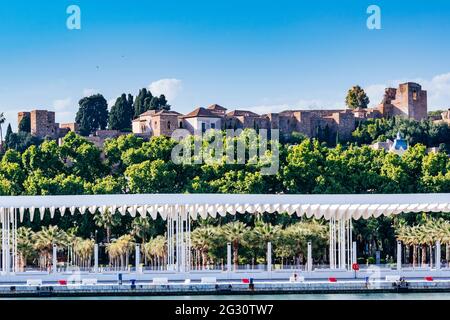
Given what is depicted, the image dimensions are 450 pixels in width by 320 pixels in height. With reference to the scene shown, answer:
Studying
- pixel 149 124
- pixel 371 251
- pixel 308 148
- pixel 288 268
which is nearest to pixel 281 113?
pixel 149 124

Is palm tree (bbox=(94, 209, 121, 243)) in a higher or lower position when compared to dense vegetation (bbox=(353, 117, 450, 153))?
lower

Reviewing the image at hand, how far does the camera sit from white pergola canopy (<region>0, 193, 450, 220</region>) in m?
29.7

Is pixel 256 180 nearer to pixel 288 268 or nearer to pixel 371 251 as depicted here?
pixel 371 251

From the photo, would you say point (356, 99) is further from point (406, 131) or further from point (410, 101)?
point (406, 131)

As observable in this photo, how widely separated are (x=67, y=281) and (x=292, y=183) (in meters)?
19.7

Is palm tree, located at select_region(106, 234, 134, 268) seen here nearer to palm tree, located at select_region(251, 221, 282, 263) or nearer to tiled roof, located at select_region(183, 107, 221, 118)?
palm tree, located at select_region(251, 221, 282, 263)

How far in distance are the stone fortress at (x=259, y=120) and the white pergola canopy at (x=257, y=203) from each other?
52442mm

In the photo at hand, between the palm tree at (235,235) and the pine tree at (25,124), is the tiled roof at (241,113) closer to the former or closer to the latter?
the pine tree at (25,124)

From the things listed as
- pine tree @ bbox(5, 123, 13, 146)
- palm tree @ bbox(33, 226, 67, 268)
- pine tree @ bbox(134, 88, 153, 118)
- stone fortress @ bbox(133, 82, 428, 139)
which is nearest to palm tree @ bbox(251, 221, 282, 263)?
palm tree @ bbox(33, 226, 67, 268)

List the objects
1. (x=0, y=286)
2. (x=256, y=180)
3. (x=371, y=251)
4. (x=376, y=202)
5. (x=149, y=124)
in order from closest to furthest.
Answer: (x=0, y=286), (x=376, y=202), (x=371, y=251), (x=256, y=180), (x=149, y=124)

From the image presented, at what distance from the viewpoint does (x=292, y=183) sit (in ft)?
154

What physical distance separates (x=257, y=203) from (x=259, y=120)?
2361 inches

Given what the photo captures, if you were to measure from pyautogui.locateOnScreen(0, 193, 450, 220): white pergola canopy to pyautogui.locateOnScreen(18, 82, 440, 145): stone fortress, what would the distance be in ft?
172

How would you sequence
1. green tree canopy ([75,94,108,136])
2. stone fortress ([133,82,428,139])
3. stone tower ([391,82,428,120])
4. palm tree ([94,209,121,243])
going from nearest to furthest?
palm tree ([94,209,121,243]) → stone fortress ([133,82,428,139]) → green tree canopy ([75,94,108,136]) → stone tower ([391,82,428,120])
